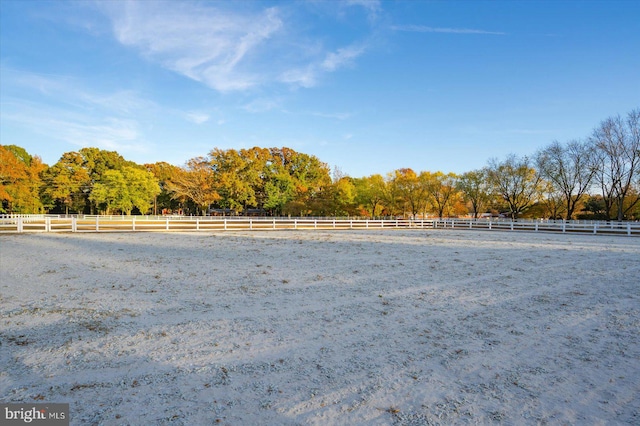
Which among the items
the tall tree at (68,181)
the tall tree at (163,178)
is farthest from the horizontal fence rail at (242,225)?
the tall tree at (163,178)

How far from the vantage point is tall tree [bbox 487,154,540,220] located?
43.8 meters

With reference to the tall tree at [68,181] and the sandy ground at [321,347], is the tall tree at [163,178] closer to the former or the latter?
the tall tree at [68,181]

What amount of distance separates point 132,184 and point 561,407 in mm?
57624

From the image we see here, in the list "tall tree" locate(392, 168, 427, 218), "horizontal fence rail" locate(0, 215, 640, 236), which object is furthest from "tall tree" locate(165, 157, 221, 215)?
"tall tree" locate(392, 168, 427, 218)

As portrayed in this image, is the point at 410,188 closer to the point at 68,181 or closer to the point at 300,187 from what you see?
the point at 300,187

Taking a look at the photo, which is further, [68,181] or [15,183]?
[68,181]

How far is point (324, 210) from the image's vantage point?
166 feet

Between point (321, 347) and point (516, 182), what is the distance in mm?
48361

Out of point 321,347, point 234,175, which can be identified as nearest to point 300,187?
point 234,175

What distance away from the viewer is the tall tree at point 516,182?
43781 millimetres

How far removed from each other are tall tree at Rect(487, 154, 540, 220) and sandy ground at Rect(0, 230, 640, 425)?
40348 mm

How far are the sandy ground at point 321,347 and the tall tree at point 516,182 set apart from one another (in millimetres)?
40348

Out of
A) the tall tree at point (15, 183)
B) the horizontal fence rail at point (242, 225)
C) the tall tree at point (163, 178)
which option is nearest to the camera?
the horizontal fence rail at point (242, 225)

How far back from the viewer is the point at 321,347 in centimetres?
425
